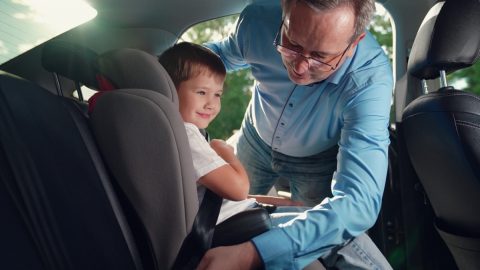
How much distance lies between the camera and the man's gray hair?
1519 mm

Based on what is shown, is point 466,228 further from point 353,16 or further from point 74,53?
point 74,53

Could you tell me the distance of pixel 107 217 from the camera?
1.14 m

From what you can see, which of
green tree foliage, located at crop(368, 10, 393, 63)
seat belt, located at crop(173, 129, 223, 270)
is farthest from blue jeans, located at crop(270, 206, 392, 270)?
green tree foliage, located at crop(368, 10, 393, 63)

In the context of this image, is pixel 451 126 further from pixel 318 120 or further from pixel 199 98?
pixel 199 98

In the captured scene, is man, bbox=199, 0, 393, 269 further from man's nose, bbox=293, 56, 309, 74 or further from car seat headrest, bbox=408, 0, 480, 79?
car seat headrest, bbox=408, 0, 480, 79

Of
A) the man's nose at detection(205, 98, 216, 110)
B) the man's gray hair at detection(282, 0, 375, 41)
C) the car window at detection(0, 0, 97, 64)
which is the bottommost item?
the man's nose at detection(205, 98, 216, 110)

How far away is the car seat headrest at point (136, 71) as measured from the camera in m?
1.29

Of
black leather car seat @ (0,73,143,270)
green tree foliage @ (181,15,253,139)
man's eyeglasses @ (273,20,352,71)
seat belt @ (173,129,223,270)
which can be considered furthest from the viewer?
green tree foliage @ (181,15,253,139)

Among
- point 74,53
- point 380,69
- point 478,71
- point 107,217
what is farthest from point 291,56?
point 478,71

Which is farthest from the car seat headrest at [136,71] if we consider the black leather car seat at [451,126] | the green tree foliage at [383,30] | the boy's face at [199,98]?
the green tree foliage at [383,30]

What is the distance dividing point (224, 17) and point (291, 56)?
0.65m

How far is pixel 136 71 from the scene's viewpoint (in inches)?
51.9

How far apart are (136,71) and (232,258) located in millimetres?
529

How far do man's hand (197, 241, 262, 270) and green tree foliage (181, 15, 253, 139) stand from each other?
1.23 meters
